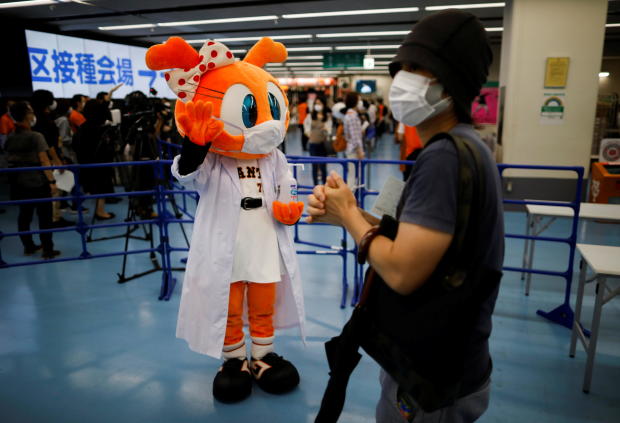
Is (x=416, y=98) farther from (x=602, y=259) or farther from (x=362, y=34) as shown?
(x=362, y=34)

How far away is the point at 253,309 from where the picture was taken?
254cm

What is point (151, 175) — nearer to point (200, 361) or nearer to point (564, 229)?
point (200, 361)

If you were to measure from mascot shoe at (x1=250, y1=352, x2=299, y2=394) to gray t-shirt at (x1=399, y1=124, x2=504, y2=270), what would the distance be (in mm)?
1799

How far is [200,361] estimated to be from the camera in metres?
2.90

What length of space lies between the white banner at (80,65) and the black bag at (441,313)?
9.06 metres

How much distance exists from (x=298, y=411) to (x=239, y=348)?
1.62 ft

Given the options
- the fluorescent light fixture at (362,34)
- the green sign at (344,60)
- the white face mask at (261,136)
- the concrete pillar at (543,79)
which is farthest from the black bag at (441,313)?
the green sign at (344,60)

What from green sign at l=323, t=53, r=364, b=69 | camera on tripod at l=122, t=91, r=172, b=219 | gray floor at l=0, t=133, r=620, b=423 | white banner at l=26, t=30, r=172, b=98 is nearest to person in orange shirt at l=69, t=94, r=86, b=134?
white banner at l=26, t=30, r=172, b=98

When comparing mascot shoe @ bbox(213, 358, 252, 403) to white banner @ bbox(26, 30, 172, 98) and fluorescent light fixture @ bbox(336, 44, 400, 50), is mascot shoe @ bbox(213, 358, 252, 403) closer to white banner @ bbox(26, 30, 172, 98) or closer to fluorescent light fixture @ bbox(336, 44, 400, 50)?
white banner @ bbox(26, 30, 172, 98)

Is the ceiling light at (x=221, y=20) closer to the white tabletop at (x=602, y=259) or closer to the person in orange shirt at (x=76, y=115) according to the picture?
the person in orange shirt at (x=76, y=115)

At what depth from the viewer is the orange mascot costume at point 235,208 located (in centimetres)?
215

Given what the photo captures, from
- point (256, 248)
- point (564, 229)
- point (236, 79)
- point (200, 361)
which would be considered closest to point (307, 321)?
point (200, 361)

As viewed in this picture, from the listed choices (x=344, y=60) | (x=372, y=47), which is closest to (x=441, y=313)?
(x=372, y=47)

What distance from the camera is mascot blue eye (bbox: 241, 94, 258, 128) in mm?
2211
